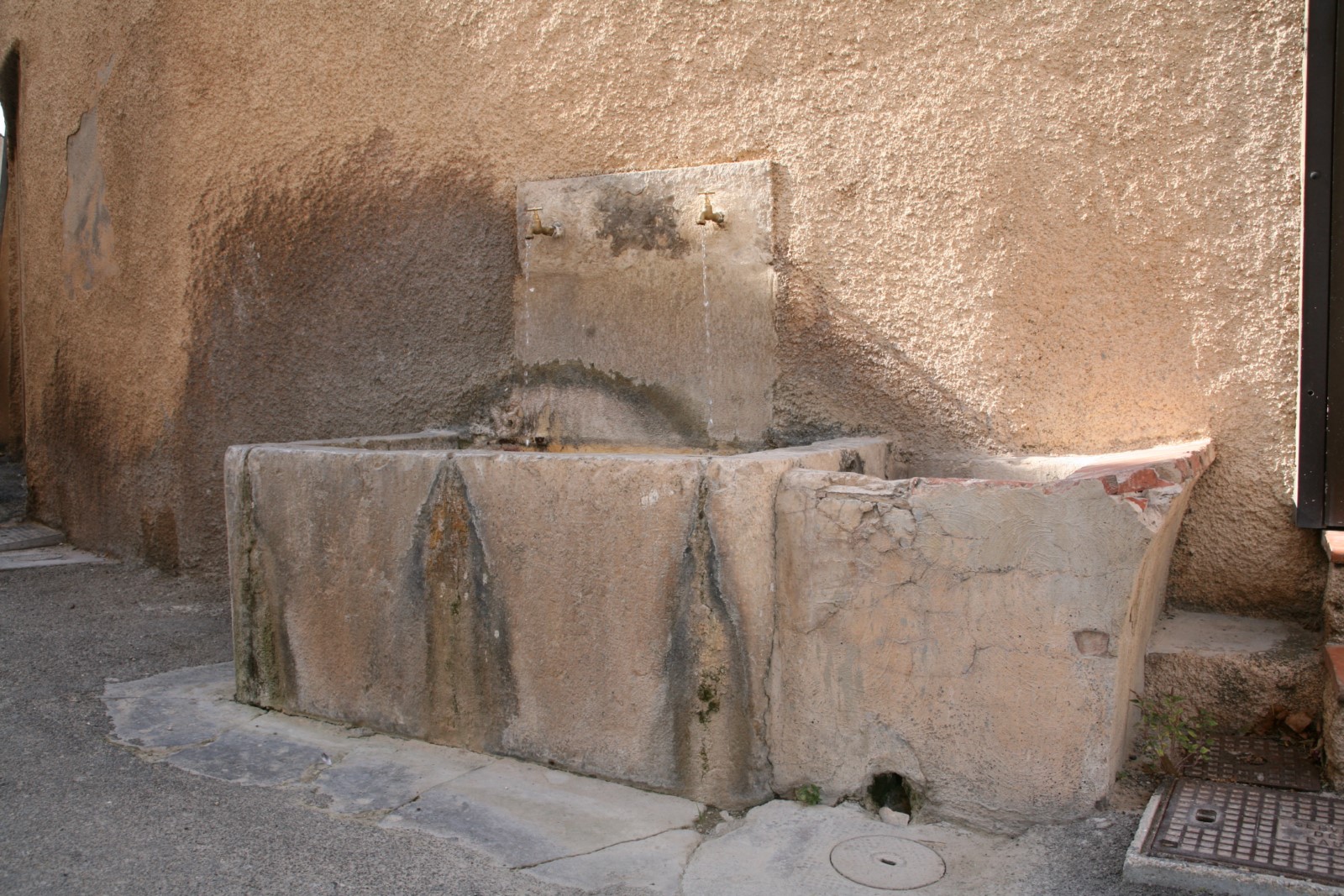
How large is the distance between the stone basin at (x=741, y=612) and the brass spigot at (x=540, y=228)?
1.24 meters

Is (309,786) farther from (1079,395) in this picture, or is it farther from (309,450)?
(1079,395)

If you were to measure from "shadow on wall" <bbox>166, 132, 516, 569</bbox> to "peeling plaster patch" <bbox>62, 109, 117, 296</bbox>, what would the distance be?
76cm

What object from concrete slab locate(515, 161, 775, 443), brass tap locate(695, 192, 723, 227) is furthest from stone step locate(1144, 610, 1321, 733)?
brass tap locate(695, 192, 723, 227)

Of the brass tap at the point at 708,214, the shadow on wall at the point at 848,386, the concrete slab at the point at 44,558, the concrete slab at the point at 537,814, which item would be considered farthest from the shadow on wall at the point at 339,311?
the concrete slab at the point at 537,814

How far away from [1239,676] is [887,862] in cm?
106

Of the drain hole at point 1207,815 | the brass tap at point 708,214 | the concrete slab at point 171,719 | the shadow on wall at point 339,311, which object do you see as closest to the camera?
the drain hole at point 1207,815

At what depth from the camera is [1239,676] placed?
2506mm

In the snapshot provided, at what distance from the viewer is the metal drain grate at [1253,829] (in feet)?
6.20

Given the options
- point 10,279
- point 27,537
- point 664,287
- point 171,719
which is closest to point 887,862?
point 171,719

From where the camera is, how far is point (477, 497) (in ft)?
8.59

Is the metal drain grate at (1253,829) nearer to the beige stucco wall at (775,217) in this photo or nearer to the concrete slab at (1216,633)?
the concrete slab at (1216,633)

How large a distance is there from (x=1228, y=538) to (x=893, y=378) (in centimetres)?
101

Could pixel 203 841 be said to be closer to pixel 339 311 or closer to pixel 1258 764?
pixel 1258 764

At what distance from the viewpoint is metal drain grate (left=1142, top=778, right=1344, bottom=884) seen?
6.20 feet
